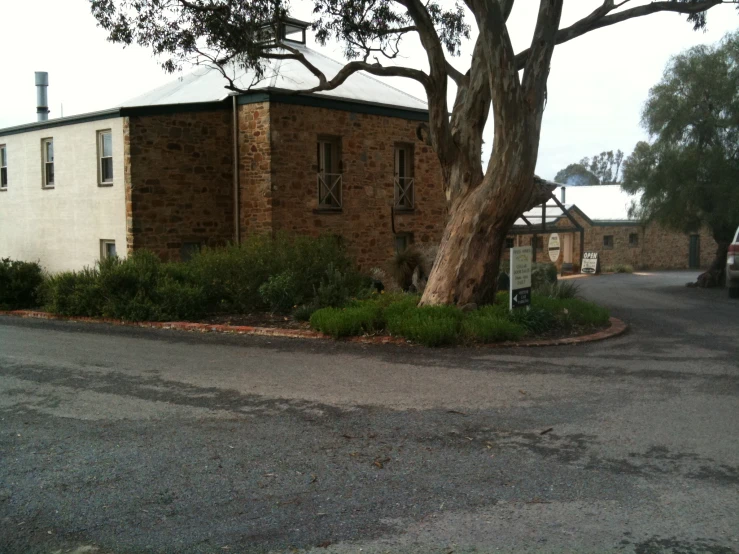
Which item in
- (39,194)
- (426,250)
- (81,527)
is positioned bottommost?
(81,527)

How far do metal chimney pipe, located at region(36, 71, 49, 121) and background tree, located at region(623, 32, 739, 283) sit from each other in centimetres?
1954

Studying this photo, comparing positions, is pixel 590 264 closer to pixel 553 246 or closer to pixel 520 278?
pixel 553 246

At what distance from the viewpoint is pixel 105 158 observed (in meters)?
19.3

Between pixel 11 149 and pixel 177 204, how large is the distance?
7.01 meters

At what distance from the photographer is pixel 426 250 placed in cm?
1773

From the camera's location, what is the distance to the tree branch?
1329cm

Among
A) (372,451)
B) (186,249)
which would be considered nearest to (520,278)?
(372,451)

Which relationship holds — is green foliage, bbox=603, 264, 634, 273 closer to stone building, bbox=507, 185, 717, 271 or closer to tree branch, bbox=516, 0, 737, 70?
stone building, bbox=507, 185, 717, 271

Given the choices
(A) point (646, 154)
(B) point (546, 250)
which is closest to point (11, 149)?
(A) point (646, 154)

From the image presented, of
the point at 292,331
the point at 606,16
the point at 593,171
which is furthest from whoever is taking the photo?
the point at 593,171

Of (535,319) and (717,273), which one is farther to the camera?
(717,273)

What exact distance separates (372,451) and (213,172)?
14.4 meters

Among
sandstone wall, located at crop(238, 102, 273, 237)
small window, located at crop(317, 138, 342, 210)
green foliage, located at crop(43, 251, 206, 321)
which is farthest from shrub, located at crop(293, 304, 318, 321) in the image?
small window, located at crop(317, 138, 342, 210)

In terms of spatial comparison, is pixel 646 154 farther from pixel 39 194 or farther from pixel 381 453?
pixel 381 453
